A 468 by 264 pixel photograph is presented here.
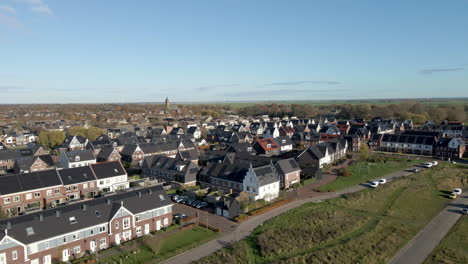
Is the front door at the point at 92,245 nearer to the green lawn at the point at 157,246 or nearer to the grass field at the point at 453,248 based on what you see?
the green lawn at the point at 157,246

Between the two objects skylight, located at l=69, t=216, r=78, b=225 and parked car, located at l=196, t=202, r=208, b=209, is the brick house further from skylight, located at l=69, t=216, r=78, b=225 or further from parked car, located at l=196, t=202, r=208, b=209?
parked car, located at l=196, t=202, r=208, b=209

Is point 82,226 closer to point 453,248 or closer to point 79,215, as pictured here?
point 79,215

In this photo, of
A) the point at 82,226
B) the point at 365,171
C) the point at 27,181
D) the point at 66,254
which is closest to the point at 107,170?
the point at 27,181

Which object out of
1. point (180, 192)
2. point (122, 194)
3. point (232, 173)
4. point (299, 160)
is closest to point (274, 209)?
point (232, 173)

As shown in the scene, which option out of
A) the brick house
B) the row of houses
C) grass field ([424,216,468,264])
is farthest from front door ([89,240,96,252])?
grass field ([424,216,468,264])

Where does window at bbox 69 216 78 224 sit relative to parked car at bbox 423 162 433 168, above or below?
above

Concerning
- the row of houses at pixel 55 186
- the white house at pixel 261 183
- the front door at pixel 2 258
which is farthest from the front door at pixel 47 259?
the white house at pixel 261 183
